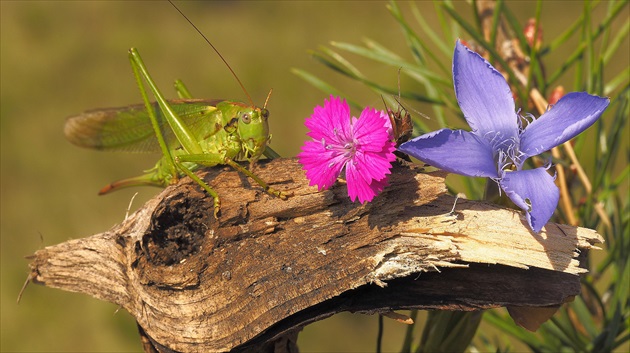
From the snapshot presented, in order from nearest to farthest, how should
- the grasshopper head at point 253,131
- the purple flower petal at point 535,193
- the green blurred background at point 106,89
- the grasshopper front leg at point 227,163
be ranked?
the purple flower petal at point 535,193, the grasshopper front leg at point 227,163, the grasshopper head at point 253,131, the green blurred background at point 106,89

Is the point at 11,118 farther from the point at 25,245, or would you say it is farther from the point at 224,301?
the point at 224,301

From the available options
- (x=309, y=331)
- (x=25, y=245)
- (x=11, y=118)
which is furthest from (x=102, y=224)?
(x=309, y=331)

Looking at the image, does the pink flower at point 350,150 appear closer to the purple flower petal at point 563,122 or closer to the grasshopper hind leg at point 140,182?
the purple flower petal at point 563,122

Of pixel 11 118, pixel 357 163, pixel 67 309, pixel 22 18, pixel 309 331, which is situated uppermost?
pixel 22 18

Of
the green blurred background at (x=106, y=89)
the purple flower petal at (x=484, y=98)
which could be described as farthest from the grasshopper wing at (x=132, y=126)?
the green blurred background at (x=106, y=89)

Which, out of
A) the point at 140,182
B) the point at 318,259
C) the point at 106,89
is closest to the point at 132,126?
the point at 140,182

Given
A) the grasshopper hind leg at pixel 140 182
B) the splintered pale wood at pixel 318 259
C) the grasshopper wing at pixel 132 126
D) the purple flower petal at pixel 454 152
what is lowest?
the splintered pale wood at pixel 318 259

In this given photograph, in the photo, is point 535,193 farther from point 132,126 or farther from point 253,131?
point 132,126
